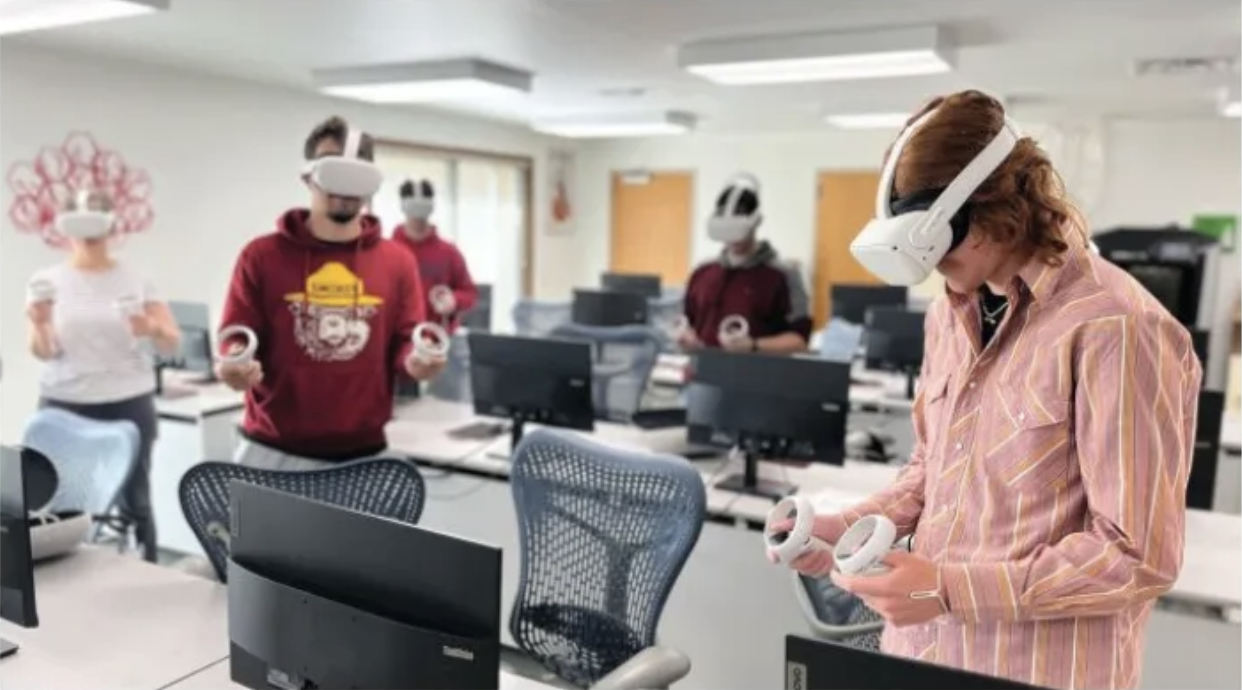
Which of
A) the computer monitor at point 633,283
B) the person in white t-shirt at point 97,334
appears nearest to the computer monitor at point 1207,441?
the person in white t-shirt at point 97,334

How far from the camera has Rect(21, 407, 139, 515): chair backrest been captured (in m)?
2.71

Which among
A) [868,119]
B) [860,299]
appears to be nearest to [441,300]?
[860,299]

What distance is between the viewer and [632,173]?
→ 8.83 metres

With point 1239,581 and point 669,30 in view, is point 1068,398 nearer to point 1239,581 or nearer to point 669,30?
point 1239,581

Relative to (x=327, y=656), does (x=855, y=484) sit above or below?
below

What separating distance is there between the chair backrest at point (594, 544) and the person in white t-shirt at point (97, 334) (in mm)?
1892

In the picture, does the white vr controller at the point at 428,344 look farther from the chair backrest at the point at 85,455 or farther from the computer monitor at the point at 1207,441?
the computer monitor at the point at 1207,441

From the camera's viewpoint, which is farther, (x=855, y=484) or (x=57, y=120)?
(x=57, y=120)

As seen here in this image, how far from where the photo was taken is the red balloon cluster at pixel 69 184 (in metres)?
4.37

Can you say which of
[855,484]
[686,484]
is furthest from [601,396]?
[686,484]

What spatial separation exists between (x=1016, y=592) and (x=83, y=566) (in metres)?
1.93

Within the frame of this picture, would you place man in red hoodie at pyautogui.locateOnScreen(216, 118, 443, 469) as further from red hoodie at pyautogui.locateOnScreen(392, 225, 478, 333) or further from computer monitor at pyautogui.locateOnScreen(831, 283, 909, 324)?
computer monitor at pyautogui.locateOnScreen(831, 283, 909, 324)

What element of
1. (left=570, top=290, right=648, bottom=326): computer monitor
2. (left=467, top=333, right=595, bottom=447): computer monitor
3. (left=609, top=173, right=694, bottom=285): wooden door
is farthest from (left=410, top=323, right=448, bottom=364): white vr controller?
(left=609, top=173, right=694, bottom=285): wooden door

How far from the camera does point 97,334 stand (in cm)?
333
